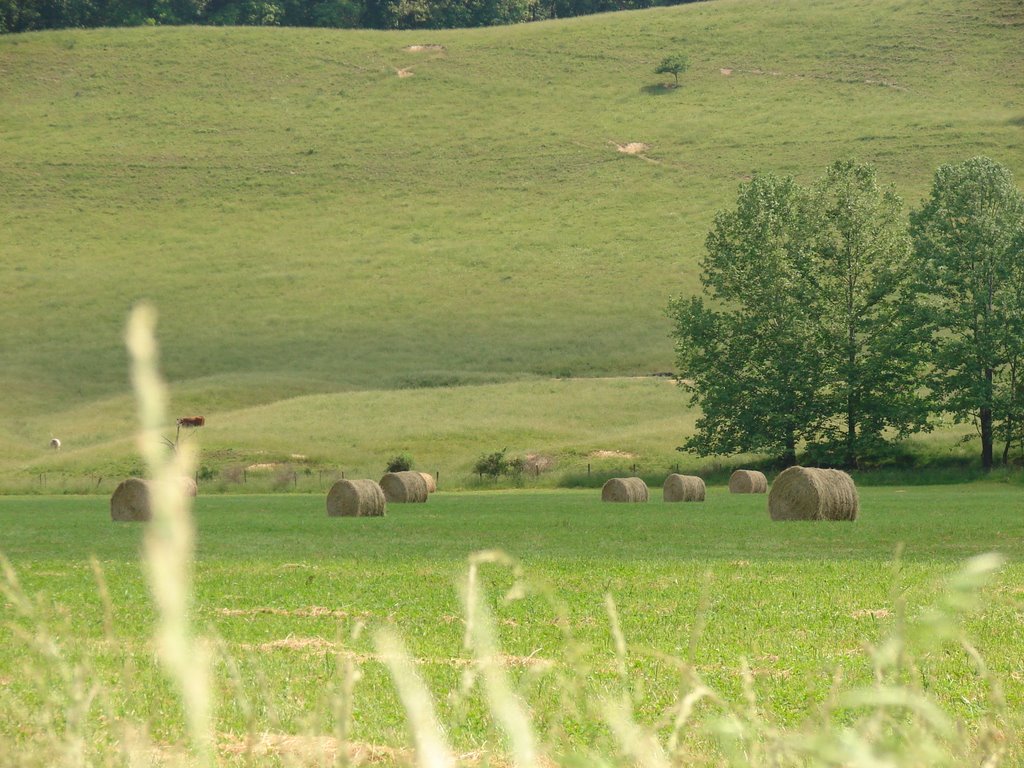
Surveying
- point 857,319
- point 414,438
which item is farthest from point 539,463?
point 857,319

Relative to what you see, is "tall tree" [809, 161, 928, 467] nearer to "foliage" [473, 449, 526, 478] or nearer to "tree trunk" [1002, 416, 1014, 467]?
"tree trunk" [1002, 416, 1014, 467]

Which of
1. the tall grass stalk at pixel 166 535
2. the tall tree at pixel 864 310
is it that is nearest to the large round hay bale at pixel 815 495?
the tall tree at pixel 864 310

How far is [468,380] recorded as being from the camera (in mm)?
88188

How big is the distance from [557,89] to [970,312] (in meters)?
87.0

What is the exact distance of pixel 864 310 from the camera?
64.7 metres

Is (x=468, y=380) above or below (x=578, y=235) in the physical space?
below

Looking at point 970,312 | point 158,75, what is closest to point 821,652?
point 970,312

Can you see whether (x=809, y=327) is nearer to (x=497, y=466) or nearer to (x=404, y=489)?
(x=497, y=466)

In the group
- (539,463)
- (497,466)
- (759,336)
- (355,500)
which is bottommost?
(539,463)

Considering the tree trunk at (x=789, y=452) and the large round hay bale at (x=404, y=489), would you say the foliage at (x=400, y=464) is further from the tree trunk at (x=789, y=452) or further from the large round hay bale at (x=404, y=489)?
the large round hay bale at (x=404, y=489)

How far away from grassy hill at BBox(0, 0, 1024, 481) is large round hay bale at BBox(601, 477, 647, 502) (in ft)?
68.6

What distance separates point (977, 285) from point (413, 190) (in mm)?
69520

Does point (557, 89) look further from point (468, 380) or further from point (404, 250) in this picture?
point (468, 380)

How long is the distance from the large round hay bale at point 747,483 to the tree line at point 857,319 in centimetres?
1078
